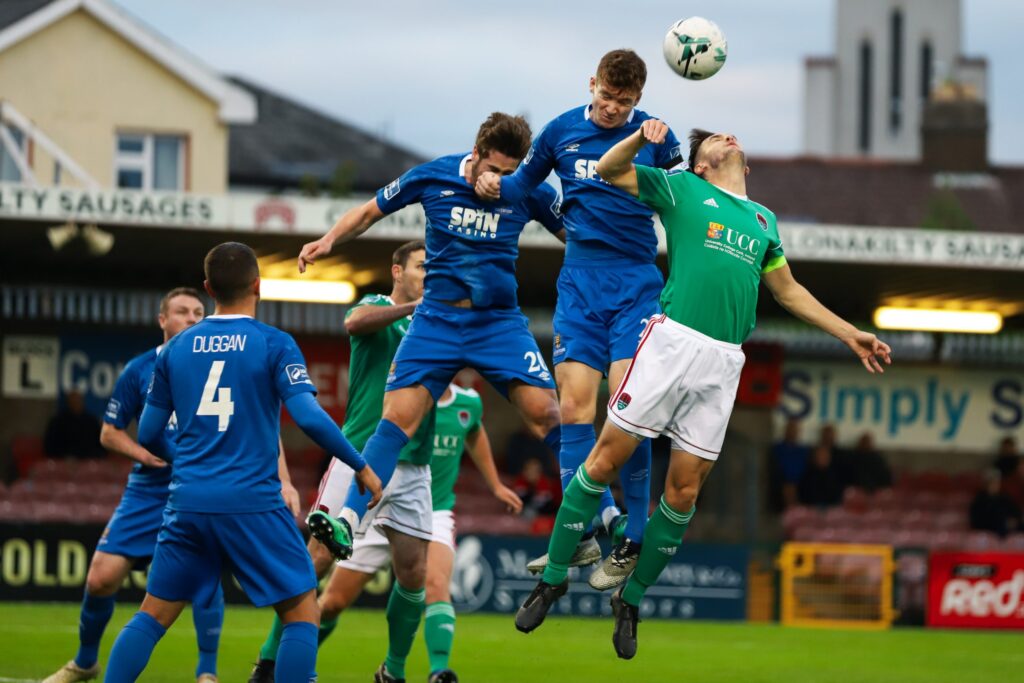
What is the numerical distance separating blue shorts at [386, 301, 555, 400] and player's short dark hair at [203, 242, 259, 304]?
1712 millimetres

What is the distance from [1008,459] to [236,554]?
18.0 m

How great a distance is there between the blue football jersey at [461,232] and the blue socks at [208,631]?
2428 millimetres

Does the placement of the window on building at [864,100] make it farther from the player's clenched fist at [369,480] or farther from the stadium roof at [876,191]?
the player's clenched fist at [369,480]

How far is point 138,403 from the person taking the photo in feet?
35.9

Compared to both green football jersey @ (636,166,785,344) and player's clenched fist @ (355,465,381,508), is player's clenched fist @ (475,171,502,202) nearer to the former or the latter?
green football jersey @ (636,166,785,344)

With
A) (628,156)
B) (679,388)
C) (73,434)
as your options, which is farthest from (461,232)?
(73,434)

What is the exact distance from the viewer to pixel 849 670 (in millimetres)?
14484

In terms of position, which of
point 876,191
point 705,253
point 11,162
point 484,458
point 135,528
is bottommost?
point 135,528

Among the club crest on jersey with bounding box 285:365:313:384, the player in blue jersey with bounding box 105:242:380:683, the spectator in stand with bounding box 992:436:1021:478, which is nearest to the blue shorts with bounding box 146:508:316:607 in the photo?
the player in blue jersey with bounding box 105:242:380:683

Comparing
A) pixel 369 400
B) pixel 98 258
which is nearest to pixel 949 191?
pixel 98 258

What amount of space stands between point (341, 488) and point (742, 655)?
614 cm

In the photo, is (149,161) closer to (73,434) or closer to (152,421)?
(73,434)

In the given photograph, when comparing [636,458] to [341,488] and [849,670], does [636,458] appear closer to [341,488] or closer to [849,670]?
[341,488]

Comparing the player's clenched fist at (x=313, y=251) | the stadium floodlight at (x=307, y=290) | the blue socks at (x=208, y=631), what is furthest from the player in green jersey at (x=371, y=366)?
the stadium floodlight at (x=307, y=290)
